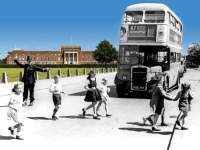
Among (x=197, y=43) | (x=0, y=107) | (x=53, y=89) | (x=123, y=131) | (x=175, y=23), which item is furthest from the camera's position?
(x=197, y=43)

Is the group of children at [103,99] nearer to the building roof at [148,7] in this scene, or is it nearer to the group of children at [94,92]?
the group of children at [94,92]

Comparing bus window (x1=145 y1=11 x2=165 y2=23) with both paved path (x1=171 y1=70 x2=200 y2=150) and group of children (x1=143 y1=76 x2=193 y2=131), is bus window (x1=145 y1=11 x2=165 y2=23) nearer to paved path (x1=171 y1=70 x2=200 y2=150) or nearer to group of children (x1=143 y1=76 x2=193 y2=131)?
paved path (x1=171 y1=70 x2=200 y2=150)

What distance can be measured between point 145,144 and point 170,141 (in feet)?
1.72

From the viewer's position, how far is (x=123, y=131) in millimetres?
9766

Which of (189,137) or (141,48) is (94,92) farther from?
(141,48)

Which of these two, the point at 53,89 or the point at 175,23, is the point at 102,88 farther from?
the point at 175,23

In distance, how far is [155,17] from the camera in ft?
64.2

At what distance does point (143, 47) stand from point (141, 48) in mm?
98

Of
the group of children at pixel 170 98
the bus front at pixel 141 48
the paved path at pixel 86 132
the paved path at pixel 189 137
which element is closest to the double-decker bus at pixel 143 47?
the bus front at pixel 141 48

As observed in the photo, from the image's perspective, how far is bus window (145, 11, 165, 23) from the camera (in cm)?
1948

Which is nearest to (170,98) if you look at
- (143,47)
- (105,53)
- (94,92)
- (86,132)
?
(86,132)

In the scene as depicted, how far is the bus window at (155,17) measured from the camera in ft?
63.9

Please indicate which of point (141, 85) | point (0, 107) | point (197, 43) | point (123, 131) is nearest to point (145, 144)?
point (123, 131)

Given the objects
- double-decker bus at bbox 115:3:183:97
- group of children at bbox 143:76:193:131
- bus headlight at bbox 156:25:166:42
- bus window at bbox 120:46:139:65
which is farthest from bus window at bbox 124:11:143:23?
group of children at bbox 143:76:193:131
